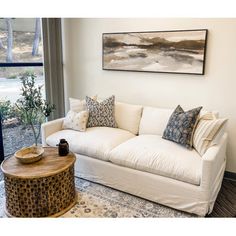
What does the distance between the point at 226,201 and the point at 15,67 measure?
3201mm

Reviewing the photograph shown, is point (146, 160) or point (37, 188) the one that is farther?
point (146, 160)

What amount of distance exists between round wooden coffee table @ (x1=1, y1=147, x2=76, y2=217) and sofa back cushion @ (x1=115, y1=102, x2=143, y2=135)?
1.14m

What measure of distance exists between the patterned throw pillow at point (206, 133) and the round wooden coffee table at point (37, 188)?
130 cm

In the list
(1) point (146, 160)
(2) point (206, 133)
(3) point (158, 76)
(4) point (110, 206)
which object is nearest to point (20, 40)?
(3) point (158, 76)

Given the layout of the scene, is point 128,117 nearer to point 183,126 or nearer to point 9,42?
point 183,126

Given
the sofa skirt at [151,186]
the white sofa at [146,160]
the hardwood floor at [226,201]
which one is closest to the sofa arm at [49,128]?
the white sofa at [146,160]

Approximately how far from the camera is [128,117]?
3.36 meters

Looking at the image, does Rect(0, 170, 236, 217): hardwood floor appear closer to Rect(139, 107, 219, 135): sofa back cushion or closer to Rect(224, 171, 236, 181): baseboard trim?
Rect(224, 171, 236, 181): baseboard trim

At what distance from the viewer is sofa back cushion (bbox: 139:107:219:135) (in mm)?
3074

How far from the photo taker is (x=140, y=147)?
2730mm
